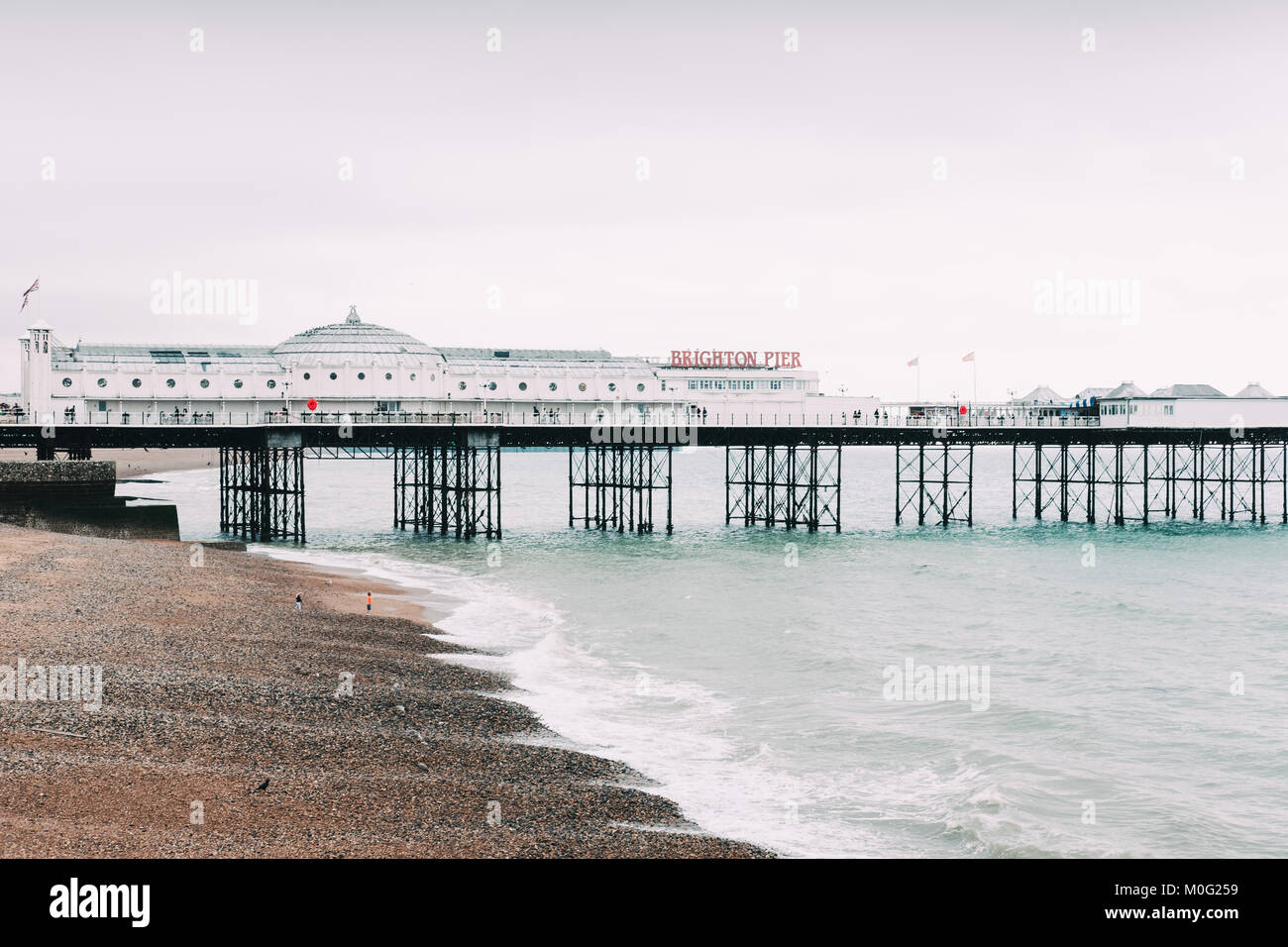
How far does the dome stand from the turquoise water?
47.2ft

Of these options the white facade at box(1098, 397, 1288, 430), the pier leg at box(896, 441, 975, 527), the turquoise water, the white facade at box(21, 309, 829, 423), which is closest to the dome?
the white facade at box(21, 309, 829, 423)

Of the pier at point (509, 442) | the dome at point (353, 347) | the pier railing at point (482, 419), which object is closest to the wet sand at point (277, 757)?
the pier at point (509, 442)

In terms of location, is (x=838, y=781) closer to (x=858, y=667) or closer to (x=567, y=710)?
(x=567, y=710)

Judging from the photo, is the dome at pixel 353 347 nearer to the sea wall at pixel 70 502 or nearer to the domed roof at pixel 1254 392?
the sea wall at pixel 70 502

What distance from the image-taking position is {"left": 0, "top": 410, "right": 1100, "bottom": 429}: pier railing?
190ft

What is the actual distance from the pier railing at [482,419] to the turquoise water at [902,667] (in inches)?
232

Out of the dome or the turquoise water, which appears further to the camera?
the dome

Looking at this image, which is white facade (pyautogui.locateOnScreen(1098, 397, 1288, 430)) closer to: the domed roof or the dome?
the domed roof

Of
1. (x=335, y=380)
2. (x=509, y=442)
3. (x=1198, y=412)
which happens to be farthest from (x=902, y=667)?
(x=1198, y=412)

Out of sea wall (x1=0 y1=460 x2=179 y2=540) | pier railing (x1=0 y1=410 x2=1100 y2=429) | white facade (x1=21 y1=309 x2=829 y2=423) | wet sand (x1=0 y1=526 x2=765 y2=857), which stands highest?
white facade (x1=21 y1=309 x2=829 y2=423)

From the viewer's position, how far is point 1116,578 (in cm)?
4525

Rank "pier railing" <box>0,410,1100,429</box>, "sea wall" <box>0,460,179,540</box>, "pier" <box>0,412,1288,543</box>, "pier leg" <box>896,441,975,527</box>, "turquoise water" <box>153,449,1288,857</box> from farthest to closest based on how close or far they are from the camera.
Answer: "pier leg" <box>896,441,975,527</box> → "pier railing" <box>0,410,1100,429</box> → "pier" <box>0,412,1288,543</box> → "sea wall" <box>0,460,179,540</box> → "turquoise water" <box>153,449,1288,857</box>
